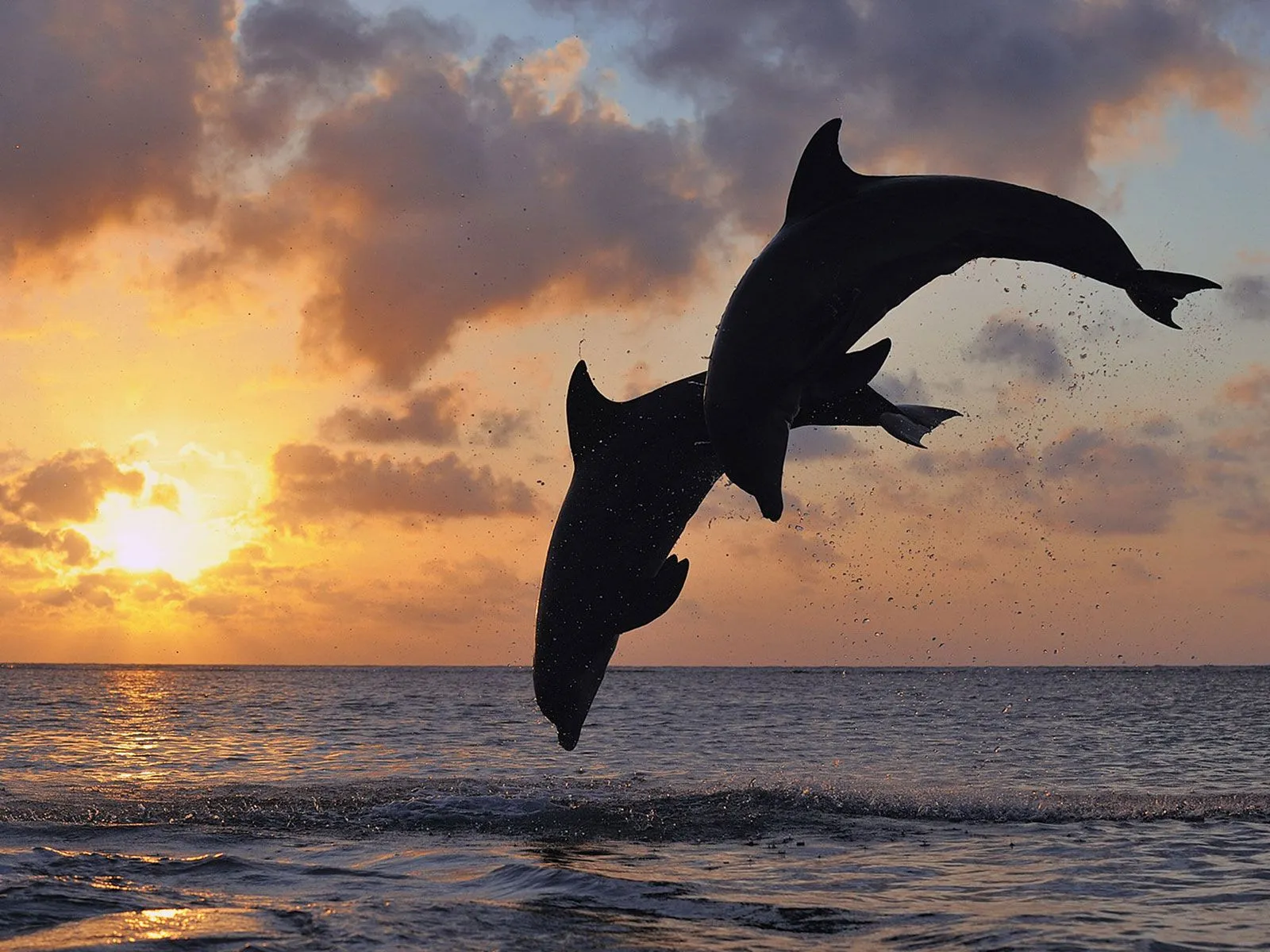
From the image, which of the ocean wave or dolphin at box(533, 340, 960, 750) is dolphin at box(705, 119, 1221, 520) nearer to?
dolphin at box(533, 340, 960, 750)

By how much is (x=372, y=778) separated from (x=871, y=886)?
1380 cm

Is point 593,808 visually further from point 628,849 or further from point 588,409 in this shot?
point 588,409

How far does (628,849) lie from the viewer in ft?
47.7

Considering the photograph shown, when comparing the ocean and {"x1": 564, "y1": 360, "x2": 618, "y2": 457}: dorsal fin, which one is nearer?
the ocean

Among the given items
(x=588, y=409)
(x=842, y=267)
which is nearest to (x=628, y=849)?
(x=588, y=409)

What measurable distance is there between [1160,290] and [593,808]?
11.2m

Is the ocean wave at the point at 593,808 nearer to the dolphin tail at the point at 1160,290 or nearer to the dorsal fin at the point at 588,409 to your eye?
the dorsal fin at the point at 588,409

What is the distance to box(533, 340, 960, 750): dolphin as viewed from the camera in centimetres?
1248

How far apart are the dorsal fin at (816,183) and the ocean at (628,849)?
564 cm

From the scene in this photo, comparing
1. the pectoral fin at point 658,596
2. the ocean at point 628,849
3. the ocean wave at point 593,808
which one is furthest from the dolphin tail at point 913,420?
the ocean wave at point 593,808

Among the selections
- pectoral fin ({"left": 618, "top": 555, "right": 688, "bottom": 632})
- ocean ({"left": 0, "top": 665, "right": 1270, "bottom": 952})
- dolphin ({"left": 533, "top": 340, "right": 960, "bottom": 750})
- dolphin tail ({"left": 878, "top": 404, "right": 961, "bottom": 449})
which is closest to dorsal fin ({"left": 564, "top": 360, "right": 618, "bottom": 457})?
dolphin ({"left": 533, "top": 340, "right": 960, "bottom": 750})

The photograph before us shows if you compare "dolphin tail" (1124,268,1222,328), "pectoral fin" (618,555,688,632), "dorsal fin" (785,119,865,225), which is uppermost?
"dorsal fin" (785,119,865,225)

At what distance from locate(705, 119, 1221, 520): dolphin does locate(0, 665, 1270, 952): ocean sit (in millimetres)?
3876

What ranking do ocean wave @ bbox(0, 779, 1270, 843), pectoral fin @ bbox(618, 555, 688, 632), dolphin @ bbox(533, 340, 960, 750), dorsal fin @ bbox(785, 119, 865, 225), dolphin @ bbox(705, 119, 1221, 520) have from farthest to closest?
ocean wave @ bbox(0, 779, 1270, 843)
dolphin @ bbox(533, 340, 960, 750)
pectoral fin @ bbox(618, 555, 688, 632)
dorsal fin @ bbox(785, 119, 865, 225)
dolphin @ bbox(705, 119, 1221, 520)
